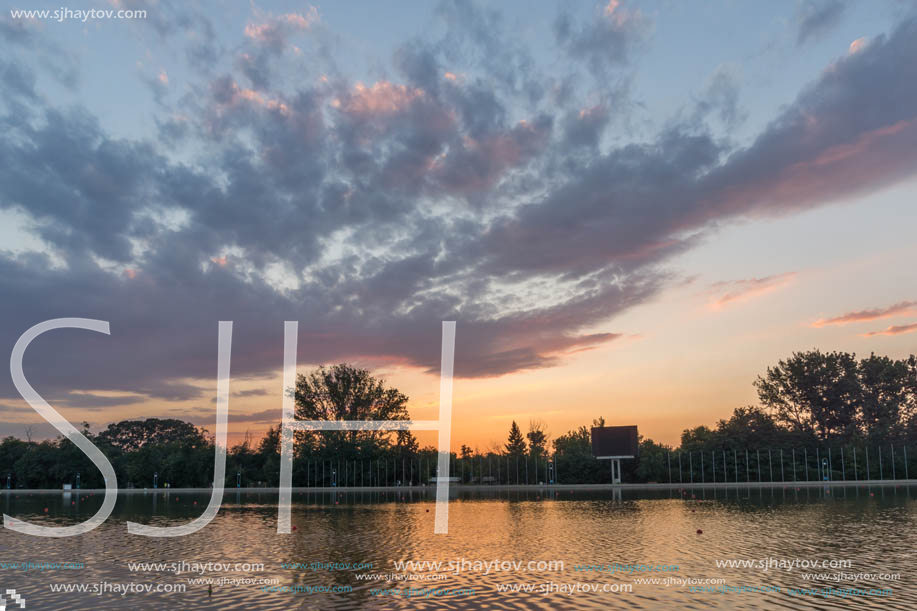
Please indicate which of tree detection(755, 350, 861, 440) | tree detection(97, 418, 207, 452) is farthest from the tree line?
tree detection(97, 418, 207, 452)

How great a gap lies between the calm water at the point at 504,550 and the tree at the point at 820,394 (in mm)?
67868

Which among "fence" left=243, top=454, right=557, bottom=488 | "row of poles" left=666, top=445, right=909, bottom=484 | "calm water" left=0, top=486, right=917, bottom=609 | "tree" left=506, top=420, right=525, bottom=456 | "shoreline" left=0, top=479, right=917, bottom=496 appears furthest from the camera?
"tree" left=506, top=420, right=525, bottom=456

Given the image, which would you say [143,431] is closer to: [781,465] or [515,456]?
[515,456]

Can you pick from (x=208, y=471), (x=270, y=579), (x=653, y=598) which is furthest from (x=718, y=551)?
(x=208, y=471)

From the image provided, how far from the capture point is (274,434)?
123m

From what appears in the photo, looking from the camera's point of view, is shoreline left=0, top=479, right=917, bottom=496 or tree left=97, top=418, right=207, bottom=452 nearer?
shoreline left=0, top=479, right=917, bottom=496

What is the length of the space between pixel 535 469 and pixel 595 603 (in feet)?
295

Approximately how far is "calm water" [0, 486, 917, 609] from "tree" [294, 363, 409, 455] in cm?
6068

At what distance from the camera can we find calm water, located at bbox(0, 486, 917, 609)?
20.2m

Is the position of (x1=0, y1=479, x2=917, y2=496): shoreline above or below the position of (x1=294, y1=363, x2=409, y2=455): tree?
below

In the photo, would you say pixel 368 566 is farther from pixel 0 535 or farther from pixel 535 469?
pixel 535 469

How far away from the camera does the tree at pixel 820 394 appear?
114 m

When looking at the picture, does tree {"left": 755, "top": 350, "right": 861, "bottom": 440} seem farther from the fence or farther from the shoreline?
the fence

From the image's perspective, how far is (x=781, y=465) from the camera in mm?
98625
